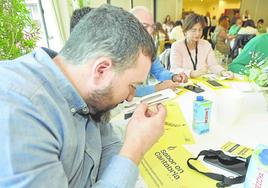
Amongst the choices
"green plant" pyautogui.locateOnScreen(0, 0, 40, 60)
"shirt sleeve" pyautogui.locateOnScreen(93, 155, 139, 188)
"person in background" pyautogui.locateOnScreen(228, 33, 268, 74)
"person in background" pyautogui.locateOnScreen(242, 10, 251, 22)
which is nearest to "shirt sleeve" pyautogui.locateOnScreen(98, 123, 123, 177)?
"shirt sleeve" pyautogui.locateOnScreen(93, 155, 139, 188)

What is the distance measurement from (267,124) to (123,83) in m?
0.84

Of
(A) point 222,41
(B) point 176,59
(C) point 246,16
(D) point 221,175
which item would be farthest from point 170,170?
(C) point 246,16

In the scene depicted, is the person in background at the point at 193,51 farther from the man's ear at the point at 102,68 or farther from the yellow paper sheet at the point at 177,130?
the man's ear at the point at 102,68

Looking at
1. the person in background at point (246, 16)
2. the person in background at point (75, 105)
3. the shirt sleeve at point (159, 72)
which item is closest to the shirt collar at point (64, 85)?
the person in background at point (75, 105)

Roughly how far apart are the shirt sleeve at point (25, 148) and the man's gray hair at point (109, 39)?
20cm

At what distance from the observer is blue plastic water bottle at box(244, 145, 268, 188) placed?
58cm

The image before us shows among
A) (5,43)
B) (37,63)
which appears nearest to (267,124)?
(37,63)

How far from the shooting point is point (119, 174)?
56 cm

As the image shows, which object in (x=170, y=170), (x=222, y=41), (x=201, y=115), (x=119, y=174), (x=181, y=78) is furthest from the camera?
(x=222, y=41)

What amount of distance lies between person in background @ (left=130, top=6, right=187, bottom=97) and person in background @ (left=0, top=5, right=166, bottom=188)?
709 mm

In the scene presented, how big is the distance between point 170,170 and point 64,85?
0.46m

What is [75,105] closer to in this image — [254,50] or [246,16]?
[254,50]

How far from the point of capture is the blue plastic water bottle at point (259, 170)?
0.58 m

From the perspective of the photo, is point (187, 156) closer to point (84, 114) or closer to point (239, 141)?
point (239, 141)
